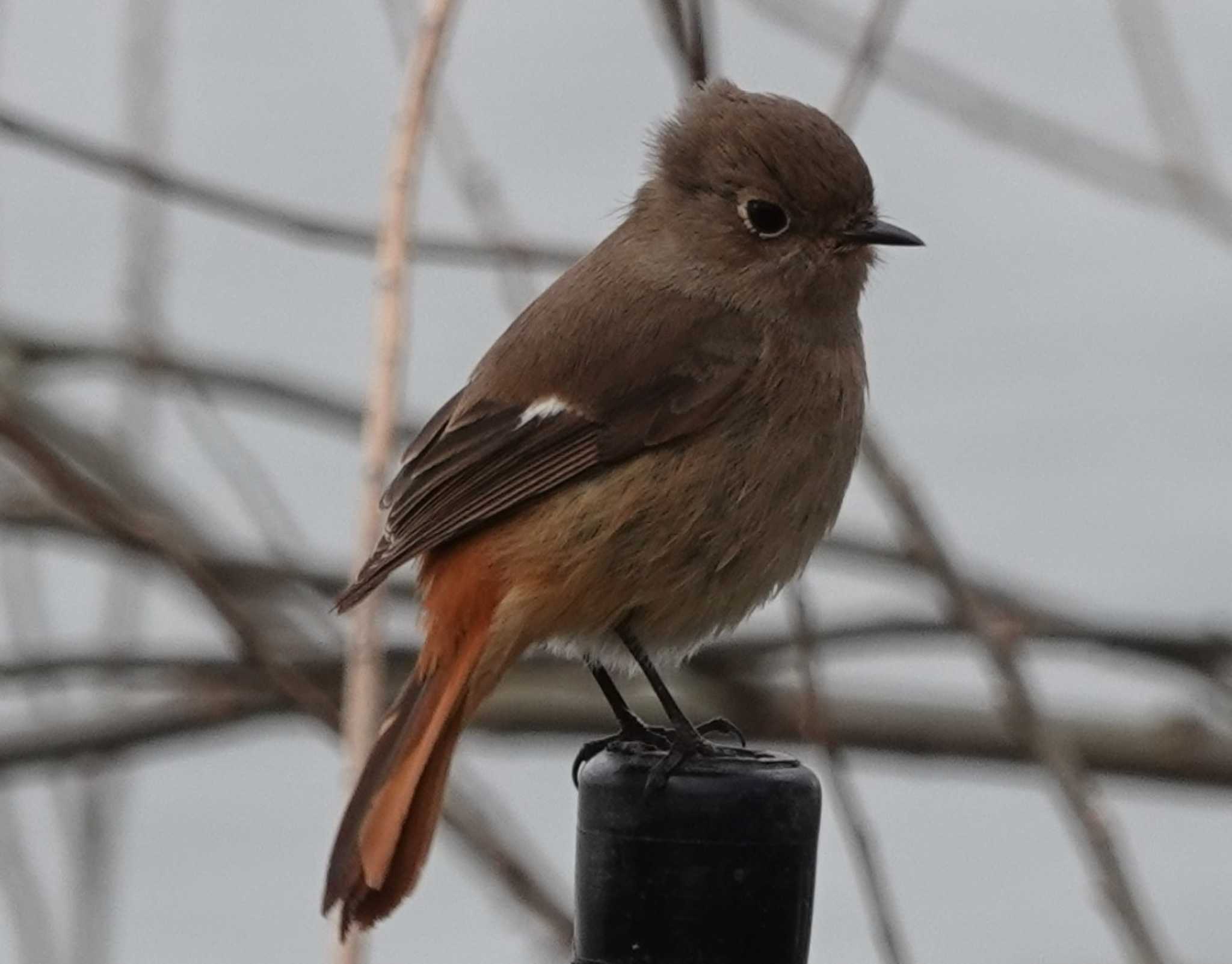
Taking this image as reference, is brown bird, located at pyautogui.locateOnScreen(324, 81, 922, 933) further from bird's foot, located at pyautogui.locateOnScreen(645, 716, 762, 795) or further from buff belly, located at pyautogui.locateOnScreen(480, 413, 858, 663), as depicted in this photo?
bird's foot, located at pyautogui.locateOnScreen(645, 716, 762, 795)

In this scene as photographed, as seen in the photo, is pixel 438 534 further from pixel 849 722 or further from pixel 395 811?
pixel 849 722

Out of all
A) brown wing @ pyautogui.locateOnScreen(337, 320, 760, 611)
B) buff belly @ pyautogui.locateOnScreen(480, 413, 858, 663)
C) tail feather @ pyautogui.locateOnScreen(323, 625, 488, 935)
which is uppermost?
brown wing @ pyautogui.locateOnScreen(337, 320, 760, 611)

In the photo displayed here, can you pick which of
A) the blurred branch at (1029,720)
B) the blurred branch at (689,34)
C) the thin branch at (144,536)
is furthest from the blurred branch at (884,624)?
the blurred branch at (689,34)

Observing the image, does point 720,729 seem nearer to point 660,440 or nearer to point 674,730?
point 674,730

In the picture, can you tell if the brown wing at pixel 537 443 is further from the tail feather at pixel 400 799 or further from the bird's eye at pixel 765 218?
the bird's eye at pixel 765 218

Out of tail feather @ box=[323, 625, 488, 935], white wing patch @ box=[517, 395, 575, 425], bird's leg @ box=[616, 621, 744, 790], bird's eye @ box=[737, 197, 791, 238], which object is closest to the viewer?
bird's leg @ box=[616, 621, 744, 790]

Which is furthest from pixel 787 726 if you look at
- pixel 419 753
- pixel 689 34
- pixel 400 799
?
pixel 689 34

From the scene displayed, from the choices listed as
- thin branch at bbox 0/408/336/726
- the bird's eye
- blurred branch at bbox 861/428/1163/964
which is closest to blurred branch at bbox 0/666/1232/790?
the bird's eye
